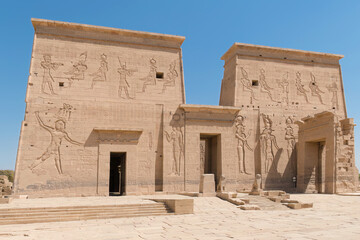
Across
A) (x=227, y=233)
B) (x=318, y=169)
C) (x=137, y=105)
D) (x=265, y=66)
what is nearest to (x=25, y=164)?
(x=137, y=105)

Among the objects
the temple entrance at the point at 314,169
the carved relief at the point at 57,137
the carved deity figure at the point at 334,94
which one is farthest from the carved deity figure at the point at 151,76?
the carved deity figure at the point at 334,94

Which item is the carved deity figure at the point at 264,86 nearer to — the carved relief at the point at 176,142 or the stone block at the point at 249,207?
the carved relief at the point at 176,142

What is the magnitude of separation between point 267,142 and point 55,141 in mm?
10739

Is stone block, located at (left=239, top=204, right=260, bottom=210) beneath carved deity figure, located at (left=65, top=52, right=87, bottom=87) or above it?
beneath

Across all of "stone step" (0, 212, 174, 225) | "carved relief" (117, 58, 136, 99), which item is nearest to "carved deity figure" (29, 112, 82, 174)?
"carved relief" (117, 58, 136, 99)

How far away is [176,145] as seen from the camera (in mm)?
16578

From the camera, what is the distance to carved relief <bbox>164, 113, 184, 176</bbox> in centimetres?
1644

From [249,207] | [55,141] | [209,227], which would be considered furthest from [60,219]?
[55,141]

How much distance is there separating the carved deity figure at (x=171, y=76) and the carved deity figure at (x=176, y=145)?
2.25 m

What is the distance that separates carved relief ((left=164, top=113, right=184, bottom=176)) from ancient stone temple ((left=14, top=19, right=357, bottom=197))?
0.05 metres

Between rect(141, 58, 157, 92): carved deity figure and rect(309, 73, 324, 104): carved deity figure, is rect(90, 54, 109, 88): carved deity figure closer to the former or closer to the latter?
rect(141, 58, 157, 92): carved deity figure

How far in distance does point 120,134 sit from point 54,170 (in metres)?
3.30

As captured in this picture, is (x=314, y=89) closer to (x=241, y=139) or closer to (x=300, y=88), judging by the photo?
(x=300, y=88)

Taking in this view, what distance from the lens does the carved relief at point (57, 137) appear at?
1471 centimetres
